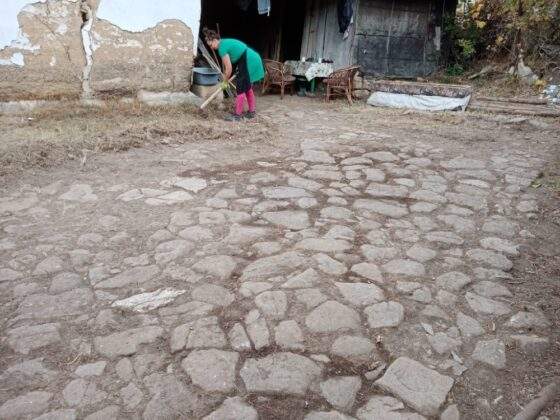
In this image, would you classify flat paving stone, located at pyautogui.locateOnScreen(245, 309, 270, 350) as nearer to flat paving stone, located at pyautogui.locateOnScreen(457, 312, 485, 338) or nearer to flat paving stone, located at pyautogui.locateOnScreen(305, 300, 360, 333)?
flat paving stone, located at pyautogui.locateOnScreen(305, 300, 360, 333)

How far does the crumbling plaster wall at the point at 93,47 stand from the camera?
591 cm

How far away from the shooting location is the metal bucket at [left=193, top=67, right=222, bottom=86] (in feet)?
24.0

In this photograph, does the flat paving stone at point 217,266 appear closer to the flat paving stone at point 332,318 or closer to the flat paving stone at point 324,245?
the flat paving stone at point 324,245

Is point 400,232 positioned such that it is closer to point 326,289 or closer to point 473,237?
point 473,237

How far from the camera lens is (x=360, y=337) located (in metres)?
2.43

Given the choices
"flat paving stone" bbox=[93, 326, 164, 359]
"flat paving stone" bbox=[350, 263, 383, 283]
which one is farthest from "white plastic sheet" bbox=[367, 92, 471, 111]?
"flat paving stone" bbox=[93, 326, 164, 359]

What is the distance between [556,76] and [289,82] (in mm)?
Answer: 5200

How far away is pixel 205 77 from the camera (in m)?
7.36

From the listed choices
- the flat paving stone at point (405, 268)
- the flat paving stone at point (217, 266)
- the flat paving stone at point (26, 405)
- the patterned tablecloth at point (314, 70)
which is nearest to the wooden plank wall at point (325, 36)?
the patterned tablecloth at point (314, 70)

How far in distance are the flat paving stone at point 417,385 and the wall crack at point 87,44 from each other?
5.92 m

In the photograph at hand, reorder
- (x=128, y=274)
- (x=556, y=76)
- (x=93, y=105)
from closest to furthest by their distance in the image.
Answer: (x=128, y=274) → (x=93, y=105) → (x=556, y=76)

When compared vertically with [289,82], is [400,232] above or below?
below

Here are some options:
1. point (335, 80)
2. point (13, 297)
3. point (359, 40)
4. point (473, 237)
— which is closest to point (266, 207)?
point (473, 237)

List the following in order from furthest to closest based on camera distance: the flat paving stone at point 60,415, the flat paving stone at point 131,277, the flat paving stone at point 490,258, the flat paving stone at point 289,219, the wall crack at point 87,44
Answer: the wall crack at point 87,44
the flat paving stone at point 289,219
the flat paving stone at point 490,258
the flat paving stone at point 131,277
the flat paving stone at point 60,415
